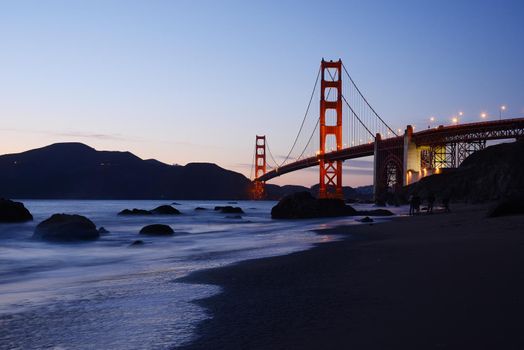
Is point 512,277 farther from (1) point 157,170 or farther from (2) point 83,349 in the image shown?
(1) point 157,170

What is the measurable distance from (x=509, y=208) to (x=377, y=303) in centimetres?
1086

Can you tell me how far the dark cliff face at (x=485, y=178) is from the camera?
3284cm

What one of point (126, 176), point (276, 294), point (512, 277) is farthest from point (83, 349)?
point (126, 176)

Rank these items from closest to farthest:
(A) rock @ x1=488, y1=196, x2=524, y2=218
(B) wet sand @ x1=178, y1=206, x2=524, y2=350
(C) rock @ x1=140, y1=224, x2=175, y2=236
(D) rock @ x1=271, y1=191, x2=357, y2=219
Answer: (B) wet sand @ x1=178, y1=206, x2=524, y2=350 → (A) rock @ x1=488, y1=196, x2=524, y2=218 → (C) rock @ x1=140, y1=224, x2=175, y2=236 → (D) rock @ x1=271, y1=191, x2=357, y2=219

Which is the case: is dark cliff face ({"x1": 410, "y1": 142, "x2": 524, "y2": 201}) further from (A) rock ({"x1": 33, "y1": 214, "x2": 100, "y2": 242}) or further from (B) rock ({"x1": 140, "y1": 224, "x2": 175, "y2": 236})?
(A) rock ({"x1": 33, "y1": 214, "x2": 100, "y2": 242})

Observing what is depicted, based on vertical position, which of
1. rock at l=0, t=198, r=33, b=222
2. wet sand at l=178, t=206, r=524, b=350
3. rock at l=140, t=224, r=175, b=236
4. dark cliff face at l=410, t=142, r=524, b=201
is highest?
dark cliff face at l=410, t=142, r=524, b=201

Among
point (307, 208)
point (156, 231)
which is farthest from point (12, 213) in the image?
point (307, 208)

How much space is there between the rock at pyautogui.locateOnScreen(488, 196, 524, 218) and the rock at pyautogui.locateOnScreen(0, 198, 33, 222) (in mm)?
20268

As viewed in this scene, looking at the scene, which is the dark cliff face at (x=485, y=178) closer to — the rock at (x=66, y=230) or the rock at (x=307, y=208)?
the rock at (x=307, y=208)

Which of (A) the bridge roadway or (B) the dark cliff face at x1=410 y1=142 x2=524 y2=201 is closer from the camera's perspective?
(B) the dark cliff face at x1=410 y1=142 x2=524 y2=201

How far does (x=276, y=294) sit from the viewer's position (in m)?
4.77

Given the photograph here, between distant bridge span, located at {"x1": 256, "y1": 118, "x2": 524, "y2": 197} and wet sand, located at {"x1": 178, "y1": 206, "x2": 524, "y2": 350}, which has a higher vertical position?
distant bridge span, located at {"x1": 256, "y1": 118, "x2": 524, "y2": 197}

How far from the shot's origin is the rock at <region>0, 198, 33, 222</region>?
24234 mm

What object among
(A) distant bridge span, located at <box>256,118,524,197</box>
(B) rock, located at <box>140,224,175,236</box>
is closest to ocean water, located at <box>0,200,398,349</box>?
(B) rock, located at <box>140,224,175,236</box>
